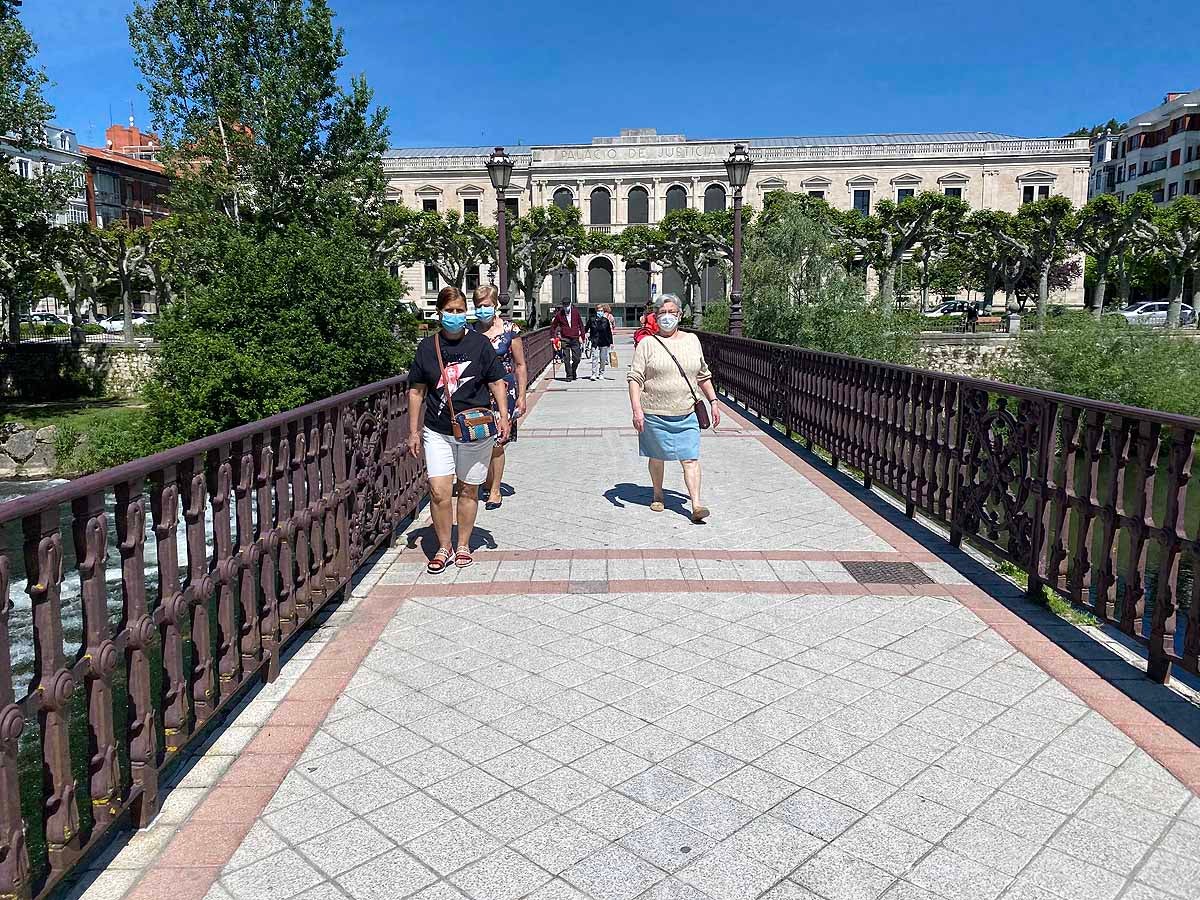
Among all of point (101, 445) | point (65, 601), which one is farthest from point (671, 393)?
point (101, 445)

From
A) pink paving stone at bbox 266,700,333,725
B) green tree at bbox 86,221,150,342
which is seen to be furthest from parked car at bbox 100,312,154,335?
A: pink paving stone at bbox 266,700,333,725

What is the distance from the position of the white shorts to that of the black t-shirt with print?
0.08m

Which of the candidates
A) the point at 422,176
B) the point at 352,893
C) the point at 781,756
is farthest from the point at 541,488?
the point at 422,176

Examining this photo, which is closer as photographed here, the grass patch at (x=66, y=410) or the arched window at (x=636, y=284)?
the grass patch at (x=66, y=410)

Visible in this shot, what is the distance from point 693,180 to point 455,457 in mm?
66048

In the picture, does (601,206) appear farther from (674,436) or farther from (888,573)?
(888,573)

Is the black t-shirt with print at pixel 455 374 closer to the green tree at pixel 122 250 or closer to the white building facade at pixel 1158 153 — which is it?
the green tree at pixel 122 250

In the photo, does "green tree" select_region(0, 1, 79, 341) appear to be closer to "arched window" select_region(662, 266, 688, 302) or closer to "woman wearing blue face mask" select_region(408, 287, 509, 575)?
"woman wearing blue face mask" select_region(408, 287, 509, 575)

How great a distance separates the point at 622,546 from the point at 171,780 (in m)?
3.72

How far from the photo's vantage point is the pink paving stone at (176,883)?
2717 mm

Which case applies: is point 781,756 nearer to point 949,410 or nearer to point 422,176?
point 949,410

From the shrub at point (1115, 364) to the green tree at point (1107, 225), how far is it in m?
28.2

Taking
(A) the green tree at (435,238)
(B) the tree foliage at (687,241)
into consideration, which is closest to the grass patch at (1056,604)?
(B) the tree foliage at (687,241)

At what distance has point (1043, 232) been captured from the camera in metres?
46.5
